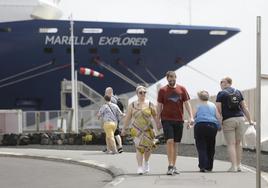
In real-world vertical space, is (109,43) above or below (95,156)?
above

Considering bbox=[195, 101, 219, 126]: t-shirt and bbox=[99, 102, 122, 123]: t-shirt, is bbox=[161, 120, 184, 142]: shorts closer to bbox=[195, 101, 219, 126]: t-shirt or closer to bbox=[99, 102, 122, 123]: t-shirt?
bbox=[195, 101, 219, 126]: t-shirt

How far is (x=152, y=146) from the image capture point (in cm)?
1188

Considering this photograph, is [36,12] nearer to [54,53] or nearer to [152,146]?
[54,53]

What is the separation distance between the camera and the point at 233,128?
1190 centimetres

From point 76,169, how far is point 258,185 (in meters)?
6.48

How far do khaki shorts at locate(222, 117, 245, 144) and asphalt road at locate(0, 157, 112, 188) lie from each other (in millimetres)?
2056

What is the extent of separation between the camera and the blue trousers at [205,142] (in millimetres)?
12016

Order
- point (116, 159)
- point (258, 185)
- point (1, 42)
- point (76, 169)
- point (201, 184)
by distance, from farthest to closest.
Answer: point (1, 42), point (116, 159), point (76, 169), point (201, 184), point (258, 185)

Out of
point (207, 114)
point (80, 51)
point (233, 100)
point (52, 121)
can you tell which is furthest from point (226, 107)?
point (80, 51)

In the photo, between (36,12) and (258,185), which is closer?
(258,185)

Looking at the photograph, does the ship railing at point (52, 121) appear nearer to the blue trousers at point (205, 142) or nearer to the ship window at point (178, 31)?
the ship window at point (178, 31)

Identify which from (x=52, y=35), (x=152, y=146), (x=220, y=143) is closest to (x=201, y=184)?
(x=152, y=146)

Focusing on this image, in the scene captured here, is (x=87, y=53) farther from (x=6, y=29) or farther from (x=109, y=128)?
(x=109, y=128)

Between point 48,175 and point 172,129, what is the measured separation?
2655 millimetres
